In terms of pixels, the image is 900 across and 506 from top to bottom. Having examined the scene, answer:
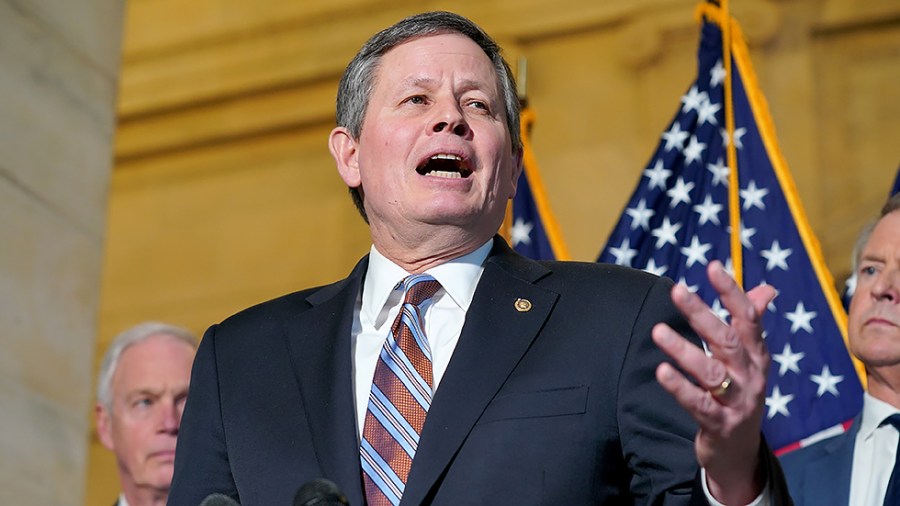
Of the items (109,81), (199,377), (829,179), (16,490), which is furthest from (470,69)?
(829,179)

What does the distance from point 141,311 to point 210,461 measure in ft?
17.1

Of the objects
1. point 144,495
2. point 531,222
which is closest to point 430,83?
point 144,495

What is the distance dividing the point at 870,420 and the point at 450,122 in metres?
1.78

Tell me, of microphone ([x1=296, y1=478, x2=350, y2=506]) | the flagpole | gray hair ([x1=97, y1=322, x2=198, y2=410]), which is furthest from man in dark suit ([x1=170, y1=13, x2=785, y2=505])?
the flagpole

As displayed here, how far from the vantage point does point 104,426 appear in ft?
16.1

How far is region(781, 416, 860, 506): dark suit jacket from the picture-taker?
393 cm

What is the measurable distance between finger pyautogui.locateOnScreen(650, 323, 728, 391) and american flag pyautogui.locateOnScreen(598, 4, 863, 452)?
2.89 m

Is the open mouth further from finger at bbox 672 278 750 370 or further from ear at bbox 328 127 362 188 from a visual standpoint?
finger at bbox 672 278 750 370

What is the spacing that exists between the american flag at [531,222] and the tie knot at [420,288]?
3.03 metres

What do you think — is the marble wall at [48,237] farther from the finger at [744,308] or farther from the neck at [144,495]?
the finger at [744,308]

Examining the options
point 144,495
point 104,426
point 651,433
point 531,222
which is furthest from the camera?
point 531,222

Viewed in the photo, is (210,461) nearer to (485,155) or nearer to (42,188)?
(485,155)

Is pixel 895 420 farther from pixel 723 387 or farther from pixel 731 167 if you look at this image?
pixel 723 387

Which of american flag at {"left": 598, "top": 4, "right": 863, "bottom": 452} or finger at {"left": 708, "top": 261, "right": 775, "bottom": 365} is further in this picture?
american flag at {"left": 598, "top": 4, "right": 863, "bottom": 452}
